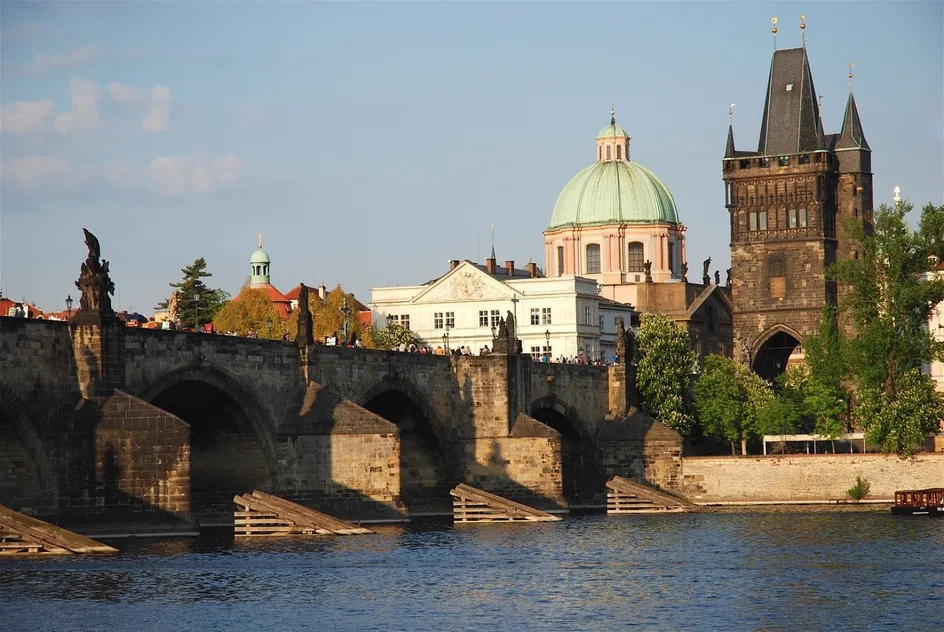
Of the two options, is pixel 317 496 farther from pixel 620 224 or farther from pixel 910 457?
pixel 620 224

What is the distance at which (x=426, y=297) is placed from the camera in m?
154

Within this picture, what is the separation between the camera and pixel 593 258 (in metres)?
182

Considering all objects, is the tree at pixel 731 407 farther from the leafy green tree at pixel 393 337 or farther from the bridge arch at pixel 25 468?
the bridge arch at pixel 25 468

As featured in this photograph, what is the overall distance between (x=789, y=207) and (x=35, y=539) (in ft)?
287

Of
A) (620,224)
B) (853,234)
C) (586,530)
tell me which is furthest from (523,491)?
(620,224)

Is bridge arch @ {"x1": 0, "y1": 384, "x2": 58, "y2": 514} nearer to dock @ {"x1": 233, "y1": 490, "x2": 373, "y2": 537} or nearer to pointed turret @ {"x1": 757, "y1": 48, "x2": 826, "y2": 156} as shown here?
dock @ {"x1": 233, "y1": 490, "x2": 373, "y2": 537}

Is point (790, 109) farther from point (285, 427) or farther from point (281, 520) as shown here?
point (281, 520)

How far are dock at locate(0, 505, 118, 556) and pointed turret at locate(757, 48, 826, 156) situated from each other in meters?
87.0

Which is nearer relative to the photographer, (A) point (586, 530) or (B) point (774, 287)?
(A) point (586, 530)

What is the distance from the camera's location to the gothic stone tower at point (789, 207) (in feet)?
467

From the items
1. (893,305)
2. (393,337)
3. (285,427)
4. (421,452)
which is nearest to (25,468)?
(285,427)

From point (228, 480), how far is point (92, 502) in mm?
14409

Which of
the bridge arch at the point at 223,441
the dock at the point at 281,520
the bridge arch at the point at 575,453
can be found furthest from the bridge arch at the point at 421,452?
the dock at the point at 281,520

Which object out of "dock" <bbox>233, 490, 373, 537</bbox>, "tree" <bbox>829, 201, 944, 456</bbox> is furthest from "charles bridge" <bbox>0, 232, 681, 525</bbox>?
"tree" <bbox>829, 201, 944, 456</bbox>
